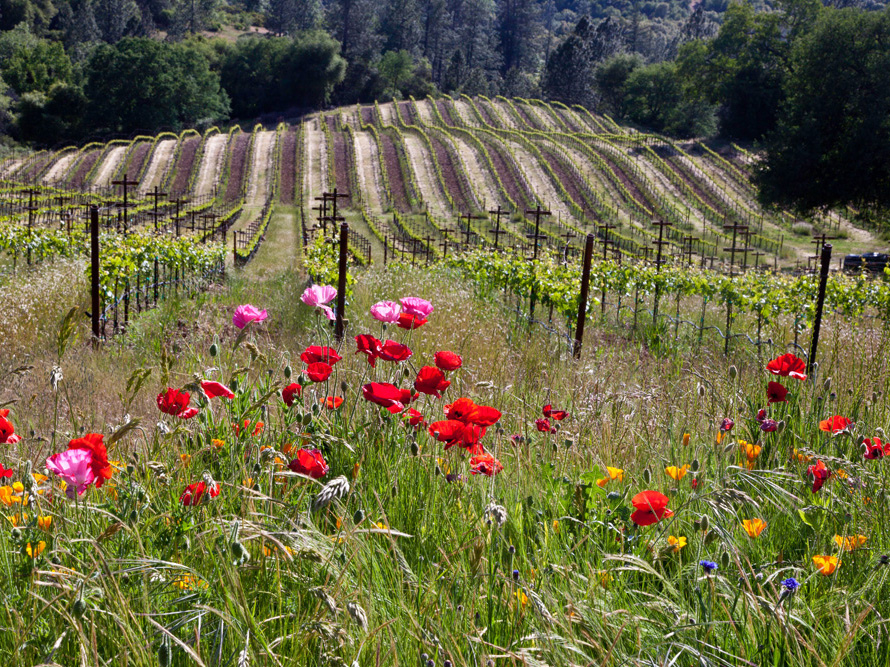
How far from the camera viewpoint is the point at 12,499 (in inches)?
73.6

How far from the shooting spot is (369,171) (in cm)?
4844

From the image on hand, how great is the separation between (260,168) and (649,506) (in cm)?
5020

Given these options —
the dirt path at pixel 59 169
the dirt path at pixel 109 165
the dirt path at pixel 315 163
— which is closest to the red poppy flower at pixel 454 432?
the dirt path at pixel 315 163

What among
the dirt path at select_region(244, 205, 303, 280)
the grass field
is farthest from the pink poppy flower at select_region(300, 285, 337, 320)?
the dirt path at select_region(244, 205, 303, 280)

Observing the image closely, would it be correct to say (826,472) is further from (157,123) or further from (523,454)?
(157,123)

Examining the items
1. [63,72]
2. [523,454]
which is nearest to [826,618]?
[523,454]

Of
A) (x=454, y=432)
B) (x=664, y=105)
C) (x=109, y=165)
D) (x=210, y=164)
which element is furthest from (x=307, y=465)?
(x=664, y=105)

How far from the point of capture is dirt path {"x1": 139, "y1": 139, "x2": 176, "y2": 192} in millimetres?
44619

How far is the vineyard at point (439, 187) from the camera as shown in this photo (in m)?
33.0

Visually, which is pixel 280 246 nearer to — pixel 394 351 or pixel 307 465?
pixel 394 351

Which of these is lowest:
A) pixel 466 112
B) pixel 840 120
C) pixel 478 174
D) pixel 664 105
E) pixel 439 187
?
pixel 439 187

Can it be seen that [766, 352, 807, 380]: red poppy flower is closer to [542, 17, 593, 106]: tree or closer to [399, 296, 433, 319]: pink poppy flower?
[399, 296, 433, 319]: pink poppy flower

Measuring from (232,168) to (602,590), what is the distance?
166 feet

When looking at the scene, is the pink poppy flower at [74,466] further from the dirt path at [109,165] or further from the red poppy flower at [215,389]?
the dirt path at [109,165]
